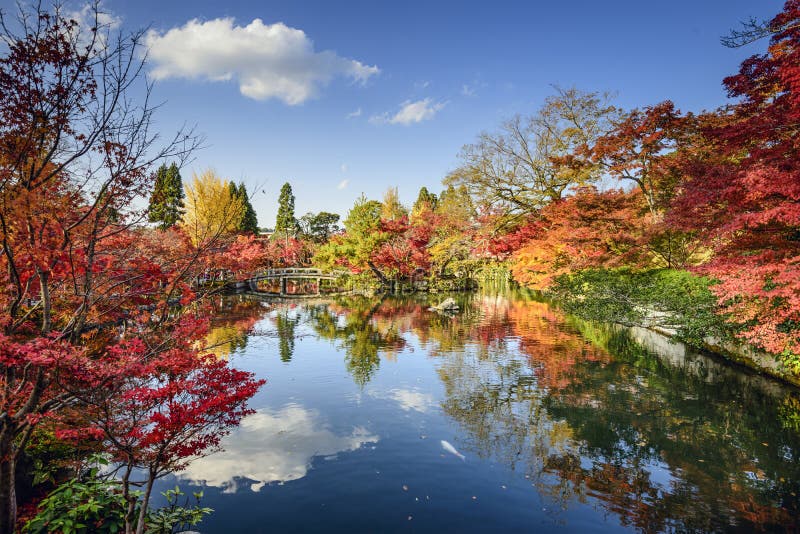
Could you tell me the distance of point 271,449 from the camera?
21.9 ft

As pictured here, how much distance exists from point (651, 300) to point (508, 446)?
9.08 meters

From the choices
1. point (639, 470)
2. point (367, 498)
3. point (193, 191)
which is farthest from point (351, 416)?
point (193, 191)

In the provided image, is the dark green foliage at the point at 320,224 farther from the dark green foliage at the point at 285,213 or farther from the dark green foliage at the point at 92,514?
the dark green foliage at the point at 92,514

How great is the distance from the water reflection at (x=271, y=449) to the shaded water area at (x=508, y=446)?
0.10 feet

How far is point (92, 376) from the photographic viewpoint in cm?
375

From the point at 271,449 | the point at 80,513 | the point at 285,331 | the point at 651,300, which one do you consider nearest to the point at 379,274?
the point at 285,331

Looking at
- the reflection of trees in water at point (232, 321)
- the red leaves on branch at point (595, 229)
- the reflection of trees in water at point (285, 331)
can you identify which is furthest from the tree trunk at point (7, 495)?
the red leaves on branch at point (595, 229)

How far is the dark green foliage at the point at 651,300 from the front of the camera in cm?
1052

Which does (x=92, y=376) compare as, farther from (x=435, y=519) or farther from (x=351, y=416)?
(x=351, y=416)

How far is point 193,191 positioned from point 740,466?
109 feet

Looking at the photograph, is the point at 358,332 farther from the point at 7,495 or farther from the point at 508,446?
the point at 7,495

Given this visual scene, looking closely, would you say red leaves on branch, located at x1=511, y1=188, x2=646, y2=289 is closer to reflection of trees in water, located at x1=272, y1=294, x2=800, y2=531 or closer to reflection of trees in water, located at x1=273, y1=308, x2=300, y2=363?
reflection of trees in water, located at x1=272, y1=294, x2=800, y2=531

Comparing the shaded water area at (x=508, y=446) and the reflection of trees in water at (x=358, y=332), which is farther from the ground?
the reflection of trees in water at (x=358, y=332)

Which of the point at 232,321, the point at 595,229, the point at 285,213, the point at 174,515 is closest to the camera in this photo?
the point at 174,515
